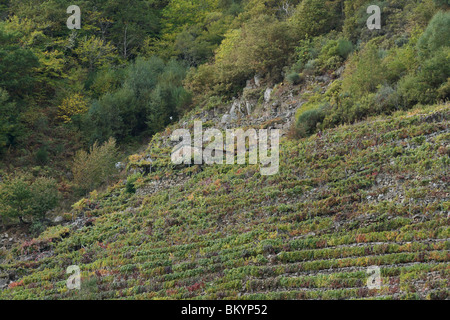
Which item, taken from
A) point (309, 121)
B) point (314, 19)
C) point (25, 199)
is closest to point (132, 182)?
point (25, 199)

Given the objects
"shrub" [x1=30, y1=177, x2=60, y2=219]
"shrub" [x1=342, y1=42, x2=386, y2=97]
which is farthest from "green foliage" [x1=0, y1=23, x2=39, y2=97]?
"shrub" [x1=342, y1=42, x2=386, y2=97]

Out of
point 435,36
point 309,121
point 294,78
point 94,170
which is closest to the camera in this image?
point 435,36

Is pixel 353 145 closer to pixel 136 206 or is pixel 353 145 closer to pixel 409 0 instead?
pixel 136 206

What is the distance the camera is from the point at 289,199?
77.0 feet

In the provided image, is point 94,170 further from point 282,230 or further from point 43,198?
point 282,230

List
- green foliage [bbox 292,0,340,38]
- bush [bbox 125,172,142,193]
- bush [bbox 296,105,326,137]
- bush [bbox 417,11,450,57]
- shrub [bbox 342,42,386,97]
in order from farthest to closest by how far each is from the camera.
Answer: green foliage [bbox 292,0,340,38] → bush [bbox 125,172,142,193] → shrub [bbox 342,42,386,97] → bush [bbox 296,105,326,137] → bush [bbox 417,11,450,57]

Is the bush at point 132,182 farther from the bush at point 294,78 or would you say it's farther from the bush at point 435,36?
the bush at point 435,36

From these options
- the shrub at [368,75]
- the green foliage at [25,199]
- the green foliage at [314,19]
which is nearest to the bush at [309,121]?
the shrub at [368,75]

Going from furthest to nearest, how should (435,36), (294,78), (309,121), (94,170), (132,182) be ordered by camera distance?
(294,78) → (94,170) → (132,182) → (309,121) → (435,36)

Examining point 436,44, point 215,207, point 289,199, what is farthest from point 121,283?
point 436,44

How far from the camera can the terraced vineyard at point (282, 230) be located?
17.5 m

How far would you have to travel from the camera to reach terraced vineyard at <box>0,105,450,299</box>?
57.3 ft

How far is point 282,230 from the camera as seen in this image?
21391 mm

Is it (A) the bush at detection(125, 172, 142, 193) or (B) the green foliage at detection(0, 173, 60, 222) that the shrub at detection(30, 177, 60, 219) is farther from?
(A) the bush at detection(125, 172, 142, 193)
